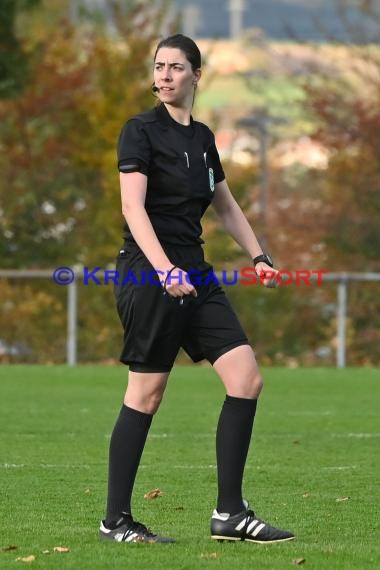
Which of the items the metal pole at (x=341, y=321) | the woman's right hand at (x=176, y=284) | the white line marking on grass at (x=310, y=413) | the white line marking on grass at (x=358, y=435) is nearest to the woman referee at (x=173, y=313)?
the woman's right hand at (x=176, y=284)

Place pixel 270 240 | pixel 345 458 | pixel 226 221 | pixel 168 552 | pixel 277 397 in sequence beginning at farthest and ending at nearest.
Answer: pixel 270 240, pixel 277 397, pixel 345 458, pixel 226 221, pixel 168 552

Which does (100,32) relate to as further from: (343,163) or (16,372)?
(16,372)

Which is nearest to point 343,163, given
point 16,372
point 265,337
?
point 265,337

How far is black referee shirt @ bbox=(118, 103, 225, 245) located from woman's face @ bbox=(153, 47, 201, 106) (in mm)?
82

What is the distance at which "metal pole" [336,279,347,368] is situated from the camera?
2173 centimetres

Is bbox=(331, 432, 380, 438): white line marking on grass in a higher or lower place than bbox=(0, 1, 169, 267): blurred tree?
lower

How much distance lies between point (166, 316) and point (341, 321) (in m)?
15.6

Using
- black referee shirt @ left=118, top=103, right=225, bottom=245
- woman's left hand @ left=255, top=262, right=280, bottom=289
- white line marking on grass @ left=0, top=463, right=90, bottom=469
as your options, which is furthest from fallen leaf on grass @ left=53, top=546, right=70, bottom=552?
white line marking on grass @ left=0, top=463, right=90, bottom=469

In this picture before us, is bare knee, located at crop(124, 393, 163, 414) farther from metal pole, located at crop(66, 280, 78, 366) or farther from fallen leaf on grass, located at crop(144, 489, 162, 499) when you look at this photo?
metal pole, located at crop(66, 280, 78, 366)

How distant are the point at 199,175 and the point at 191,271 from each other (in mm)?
411

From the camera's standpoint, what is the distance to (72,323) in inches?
855

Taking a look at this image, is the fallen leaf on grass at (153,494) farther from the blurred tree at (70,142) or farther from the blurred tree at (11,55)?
the blurred tree at (70,142)

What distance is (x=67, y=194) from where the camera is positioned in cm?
2720

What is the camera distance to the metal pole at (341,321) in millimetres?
21734
